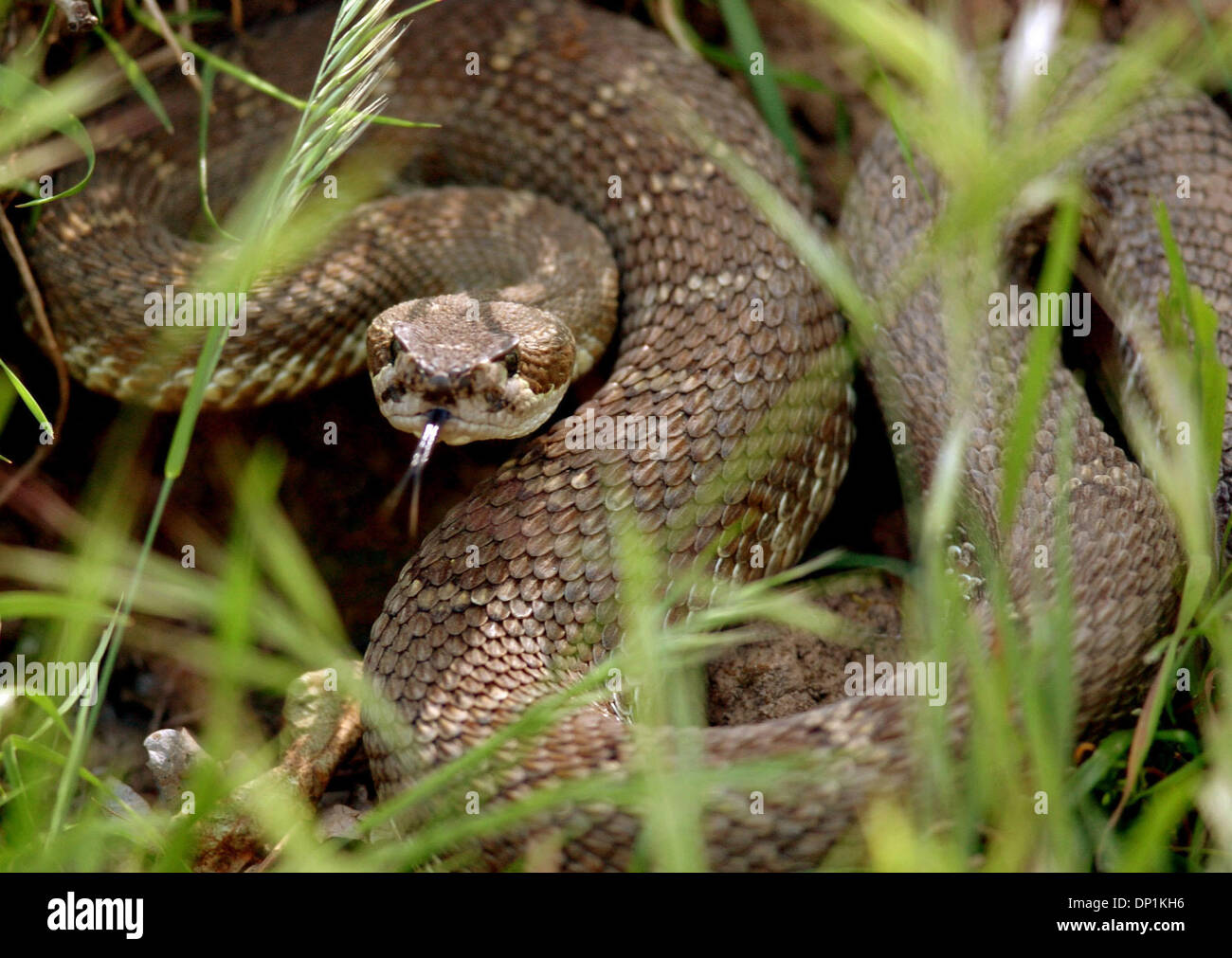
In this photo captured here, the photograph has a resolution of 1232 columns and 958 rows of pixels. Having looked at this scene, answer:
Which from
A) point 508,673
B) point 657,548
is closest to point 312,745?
point 508,673

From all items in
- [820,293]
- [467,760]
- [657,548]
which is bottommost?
[467,760]

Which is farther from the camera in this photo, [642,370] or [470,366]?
[642,370]

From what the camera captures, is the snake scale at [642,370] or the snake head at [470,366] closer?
the snake scale at [642,370]

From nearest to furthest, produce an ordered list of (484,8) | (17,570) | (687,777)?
Answer: (687,777) → (17,570) → (484,8)
